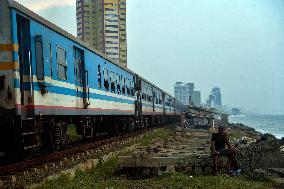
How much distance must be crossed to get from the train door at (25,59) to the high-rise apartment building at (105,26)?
116066 mm

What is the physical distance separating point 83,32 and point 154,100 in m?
105

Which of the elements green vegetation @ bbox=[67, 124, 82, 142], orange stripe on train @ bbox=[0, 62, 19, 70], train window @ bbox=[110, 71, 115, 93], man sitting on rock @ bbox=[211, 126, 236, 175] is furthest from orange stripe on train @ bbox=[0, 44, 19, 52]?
train window @ bbox=[110, 71, 115, 93]

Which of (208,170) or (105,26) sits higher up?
(105,26)

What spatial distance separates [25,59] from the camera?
10.5 m

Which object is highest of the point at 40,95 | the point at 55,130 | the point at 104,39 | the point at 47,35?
the point at 104,39

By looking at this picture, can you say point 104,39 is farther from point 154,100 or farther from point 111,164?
point 111,164

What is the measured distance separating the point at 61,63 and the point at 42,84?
6.15 feet

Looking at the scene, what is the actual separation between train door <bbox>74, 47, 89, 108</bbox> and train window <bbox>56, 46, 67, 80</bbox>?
4.19 feet

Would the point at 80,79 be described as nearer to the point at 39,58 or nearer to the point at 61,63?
the point at 61,63

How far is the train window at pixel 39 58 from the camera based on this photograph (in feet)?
36.3

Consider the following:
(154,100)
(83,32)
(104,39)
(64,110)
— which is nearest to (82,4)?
(83,32)

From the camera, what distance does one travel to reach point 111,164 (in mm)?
12508

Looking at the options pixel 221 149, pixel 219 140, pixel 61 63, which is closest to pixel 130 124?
pixel 61 63

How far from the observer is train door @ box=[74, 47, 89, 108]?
14592 millimetres
